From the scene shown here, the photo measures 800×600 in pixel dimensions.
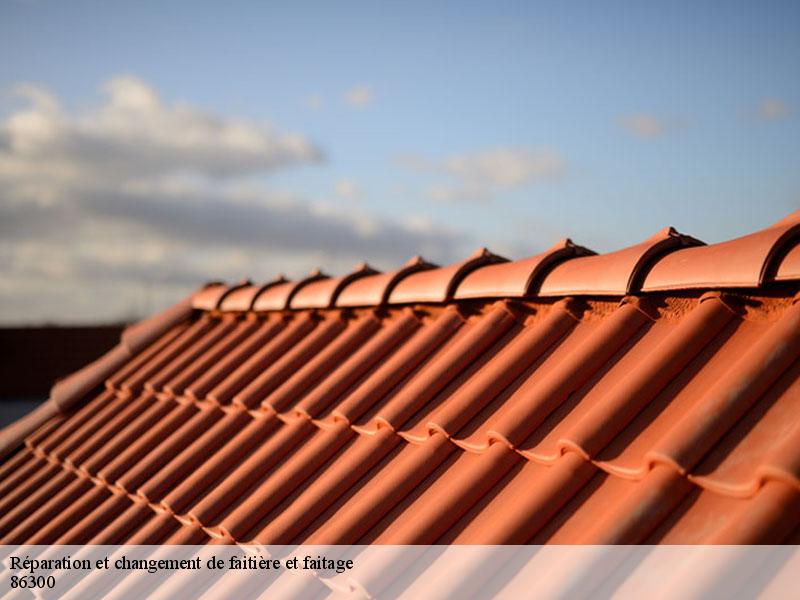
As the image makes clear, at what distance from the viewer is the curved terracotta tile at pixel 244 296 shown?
5617mm

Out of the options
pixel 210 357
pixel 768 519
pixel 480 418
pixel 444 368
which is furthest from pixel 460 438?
pixel 210 357

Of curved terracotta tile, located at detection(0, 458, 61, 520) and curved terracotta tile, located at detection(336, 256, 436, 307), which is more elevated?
curved terracotta tile, located at detection(336, 256, 436, 307)

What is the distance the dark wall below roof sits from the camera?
1638 centimetres

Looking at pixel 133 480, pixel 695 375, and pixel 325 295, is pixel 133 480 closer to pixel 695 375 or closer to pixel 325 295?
pixel 325 295

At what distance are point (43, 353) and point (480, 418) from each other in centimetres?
1579

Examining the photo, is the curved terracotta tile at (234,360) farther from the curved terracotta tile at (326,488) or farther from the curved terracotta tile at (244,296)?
the curved terracotta tile at (326,488)

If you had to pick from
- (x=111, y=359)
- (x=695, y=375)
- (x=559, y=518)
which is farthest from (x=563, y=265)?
(x=111, y=359)

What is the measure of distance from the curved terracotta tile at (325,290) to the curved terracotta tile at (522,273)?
124 centimetres

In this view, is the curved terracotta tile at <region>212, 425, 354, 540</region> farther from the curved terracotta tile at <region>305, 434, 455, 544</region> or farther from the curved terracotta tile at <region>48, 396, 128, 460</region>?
the curved terracotta tile at <region>48, 396, 128, 460</region>

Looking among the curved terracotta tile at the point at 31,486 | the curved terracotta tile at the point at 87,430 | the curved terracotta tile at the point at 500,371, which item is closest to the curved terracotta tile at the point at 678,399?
the curved terracotta tile at the point at 500,371

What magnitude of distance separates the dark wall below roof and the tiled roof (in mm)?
12066

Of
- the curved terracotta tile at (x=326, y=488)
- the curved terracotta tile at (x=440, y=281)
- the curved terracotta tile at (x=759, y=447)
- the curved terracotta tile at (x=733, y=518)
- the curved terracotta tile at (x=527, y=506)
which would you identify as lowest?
the curved terracotta tile at (x=326, y=488)

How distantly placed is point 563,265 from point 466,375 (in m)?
0.56

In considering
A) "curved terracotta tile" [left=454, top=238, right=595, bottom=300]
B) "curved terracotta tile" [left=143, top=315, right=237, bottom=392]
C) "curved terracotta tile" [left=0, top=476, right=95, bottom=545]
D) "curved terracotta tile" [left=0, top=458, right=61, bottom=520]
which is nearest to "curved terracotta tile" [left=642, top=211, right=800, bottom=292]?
"curved terracotta tile" [left=454, top=238, right=595, bottom=300]
